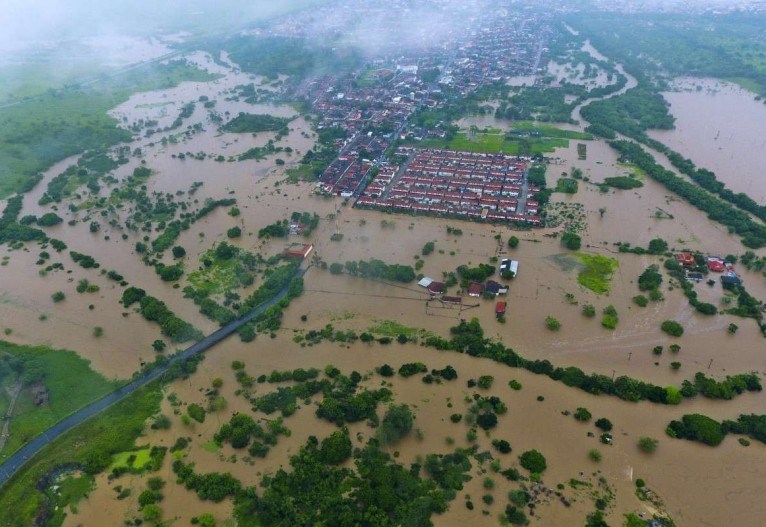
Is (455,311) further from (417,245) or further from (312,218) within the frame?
(312,218)

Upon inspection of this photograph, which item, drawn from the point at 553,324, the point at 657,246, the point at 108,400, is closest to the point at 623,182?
the point at 657,246

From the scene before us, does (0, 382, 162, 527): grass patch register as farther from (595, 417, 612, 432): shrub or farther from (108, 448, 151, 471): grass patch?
(595, 417, 612, 432): shrub

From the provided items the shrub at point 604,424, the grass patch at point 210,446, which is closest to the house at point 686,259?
the shrub at point 604,424

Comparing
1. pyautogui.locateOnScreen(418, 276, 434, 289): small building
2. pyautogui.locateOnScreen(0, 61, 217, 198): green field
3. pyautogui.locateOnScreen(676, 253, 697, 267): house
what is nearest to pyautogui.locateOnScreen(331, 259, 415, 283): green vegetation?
pyautogui.locateOnScreen(418, 276, 434, 289): small building

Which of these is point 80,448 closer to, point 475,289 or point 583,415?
point 475,289

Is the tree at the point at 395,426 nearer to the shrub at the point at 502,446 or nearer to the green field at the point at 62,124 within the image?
the shrub at the point at 502,446

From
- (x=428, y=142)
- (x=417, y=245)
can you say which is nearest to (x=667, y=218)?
(x=417, y=245)
